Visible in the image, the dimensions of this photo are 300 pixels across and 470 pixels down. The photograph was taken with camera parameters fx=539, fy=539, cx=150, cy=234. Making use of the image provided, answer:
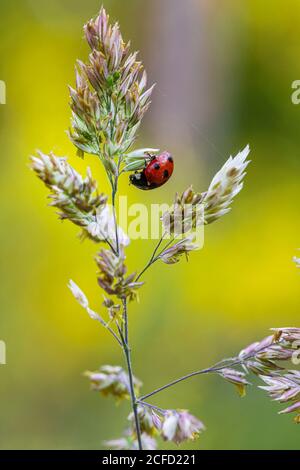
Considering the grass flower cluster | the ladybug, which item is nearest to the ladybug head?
the ladybug

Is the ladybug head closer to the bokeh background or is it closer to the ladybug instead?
the ladybug

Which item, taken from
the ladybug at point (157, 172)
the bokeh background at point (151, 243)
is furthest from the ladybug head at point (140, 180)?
the bokeh background at point (151, 243)

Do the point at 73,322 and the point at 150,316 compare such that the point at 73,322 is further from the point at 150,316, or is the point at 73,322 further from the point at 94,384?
the point at 94,384

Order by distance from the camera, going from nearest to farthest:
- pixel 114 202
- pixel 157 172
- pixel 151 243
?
pixel 114 202
pixel 157 172
pixel 151 243

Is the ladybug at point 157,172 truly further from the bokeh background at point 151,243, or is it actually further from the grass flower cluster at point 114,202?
the bokeh background at point 151,243

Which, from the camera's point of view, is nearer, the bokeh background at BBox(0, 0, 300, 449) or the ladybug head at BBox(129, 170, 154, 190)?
the ladybug head at BBox(129, 170, 154, 190)

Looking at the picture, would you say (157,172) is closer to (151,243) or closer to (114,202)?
(114,202)

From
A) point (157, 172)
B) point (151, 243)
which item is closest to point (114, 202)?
point (157, 172)

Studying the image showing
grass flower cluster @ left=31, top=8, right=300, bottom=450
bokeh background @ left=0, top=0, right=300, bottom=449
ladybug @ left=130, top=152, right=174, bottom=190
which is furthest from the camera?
bokeh background @ left=0, top=0, right=300, bottom=449
